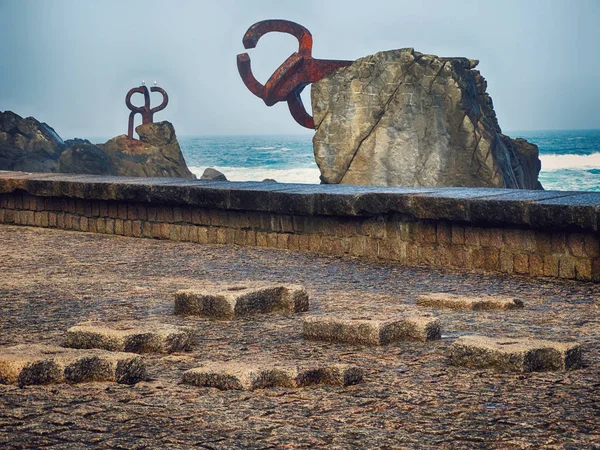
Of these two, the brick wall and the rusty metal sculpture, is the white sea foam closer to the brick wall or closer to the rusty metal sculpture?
the rusty metal sculpture

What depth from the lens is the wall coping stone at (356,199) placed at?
23.7 ft

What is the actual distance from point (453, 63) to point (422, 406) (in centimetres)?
2666

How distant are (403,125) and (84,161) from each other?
1414 centimetres

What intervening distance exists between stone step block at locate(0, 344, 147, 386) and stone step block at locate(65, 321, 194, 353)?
1.53 ft

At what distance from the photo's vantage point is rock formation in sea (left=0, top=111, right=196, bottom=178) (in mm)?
37875

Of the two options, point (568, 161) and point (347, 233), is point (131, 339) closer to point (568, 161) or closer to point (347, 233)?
point (347, 233)


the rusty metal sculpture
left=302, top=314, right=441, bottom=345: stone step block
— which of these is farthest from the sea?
left=302, top=314, right=441, bottom=345: stone step block

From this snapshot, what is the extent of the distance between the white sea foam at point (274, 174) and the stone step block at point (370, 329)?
53771 millimetres

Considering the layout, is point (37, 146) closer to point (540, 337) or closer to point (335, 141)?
point (335, 141)

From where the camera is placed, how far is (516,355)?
4.21m

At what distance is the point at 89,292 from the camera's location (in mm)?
6660

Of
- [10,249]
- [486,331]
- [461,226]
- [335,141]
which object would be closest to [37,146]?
[335,141]

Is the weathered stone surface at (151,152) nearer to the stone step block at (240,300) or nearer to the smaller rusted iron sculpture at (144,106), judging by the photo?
the smaller rusted iron sculpture at (144,106)

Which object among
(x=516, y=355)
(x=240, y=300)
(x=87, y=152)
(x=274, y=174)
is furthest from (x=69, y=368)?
(x=274, y=174)
